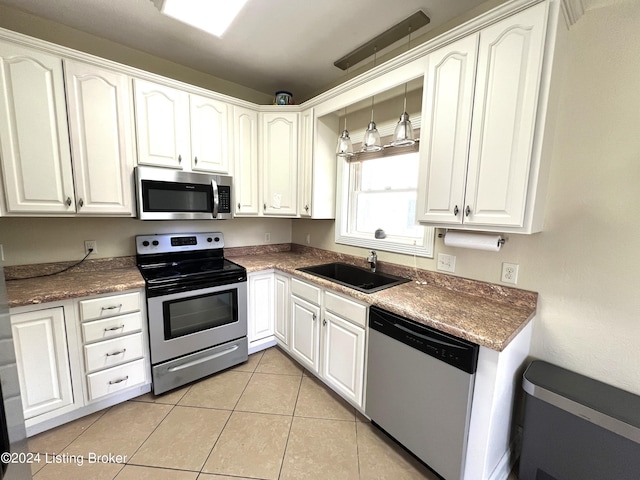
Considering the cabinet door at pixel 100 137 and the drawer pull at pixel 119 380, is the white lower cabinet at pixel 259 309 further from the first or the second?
the cabinet door at pixel 100 137

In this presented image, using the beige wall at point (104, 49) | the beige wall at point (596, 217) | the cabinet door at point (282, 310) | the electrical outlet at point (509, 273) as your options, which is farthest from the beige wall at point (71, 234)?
the beige wall at point (596, 217)

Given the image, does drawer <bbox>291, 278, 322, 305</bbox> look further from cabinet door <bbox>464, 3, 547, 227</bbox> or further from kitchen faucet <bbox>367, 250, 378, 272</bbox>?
cabinet door <bbox>464, 3, 547, 227</bbox>

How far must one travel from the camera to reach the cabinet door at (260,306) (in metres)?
2.38

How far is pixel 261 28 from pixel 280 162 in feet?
3.42

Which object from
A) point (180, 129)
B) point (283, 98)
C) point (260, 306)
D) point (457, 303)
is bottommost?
point (260, 306)

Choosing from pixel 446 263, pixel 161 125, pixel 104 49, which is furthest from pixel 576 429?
pixel 104 49

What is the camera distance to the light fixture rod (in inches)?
67.4

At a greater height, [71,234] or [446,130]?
[446,130]

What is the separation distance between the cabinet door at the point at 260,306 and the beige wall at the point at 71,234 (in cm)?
→ 76

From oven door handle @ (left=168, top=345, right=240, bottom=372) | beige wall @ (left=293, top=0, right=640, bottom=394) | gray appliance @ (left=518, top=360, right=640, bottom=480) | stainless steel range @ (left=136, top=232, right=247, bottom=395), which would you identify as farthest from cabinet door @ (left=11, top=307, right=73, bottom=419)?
beige wall @ (left=293, top=0, right=640, bottom=394)

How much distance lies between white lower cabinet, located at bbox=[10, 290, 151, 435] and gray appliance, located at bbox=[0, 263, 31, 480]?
0.92 m

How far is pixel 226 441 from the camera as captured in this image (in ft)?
5.21

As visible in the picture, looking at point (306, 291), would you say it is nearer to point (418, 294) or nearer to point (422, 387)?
point (418, 294)

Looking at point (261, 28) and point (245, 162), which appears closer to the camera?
point (261, 28)
